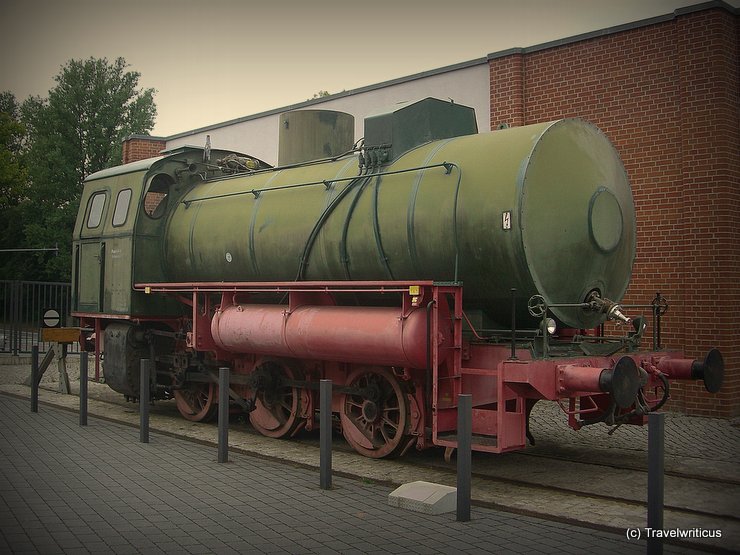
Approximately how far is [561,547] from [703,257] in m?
7.03

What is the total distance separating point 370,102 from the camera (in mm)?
15820

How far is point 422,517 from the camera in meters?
5.94

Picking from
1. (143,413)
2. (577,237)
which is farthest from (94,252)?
(577,237)

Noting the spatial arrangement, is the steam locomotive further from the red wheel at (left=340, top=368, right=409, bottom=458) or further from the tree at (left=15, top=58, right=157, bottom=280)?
the tree at (left=15, top=58, right=157, bottom=280)

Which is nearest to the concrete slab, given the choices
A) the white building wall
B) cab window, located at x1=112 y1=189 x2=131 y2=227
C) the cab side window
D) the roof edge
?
the white building wall

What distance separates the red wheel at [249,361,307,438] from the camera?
9.45 meters

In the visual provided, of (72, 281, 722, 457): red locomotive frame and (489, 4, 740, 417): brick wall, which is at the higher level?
(489, 4, 740, 417): brick wall

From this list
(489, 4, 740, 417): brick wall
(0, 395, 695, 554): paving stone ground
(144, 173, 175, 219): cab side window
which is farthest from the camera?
(144, 173, 175, 219): cab side window

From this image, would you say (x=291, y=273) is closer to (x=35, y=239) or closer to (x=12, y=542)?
(x=12, y=542)

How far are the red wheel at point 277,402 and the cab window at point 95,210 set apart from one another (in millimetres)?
4593

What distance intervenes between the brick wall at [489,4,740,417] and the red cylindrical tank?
544 centimetres

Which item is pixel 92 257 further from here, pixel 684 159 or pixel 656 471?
pixel 656 471

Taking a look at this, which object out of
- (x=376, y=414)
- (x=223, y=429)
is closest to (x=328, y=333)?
(x=376, y=414)

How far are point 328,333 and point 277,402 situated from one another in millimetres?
2180
